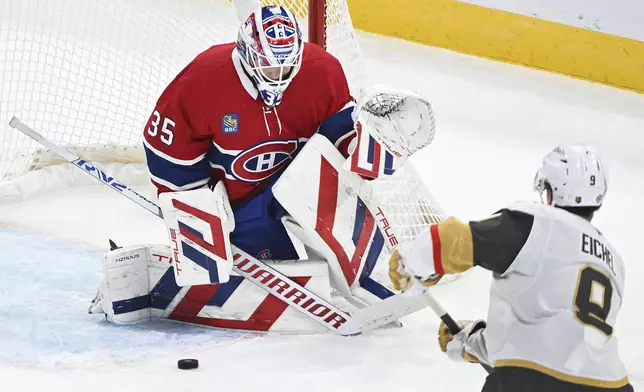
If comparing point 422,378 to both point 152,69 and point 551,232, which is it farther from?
point 152,69

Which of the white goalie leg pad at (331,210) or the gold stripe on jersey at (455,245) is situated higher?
the gold stripe on jersey at (455,245)

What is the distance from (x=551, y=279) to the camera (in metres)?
1.73

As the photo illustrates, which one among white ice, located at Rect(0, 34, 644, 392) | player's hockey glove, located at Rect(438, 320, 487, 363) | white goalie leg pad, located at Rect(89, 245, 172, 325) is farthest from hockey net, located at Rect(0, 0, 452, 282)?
player's hockey glove, located at Rect(438, 320, 487, 363)

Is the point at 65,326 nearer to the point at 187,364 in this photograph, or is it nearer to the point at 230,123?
the point at 187,364

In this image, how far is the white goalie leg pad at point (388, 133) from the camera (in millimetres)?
2525

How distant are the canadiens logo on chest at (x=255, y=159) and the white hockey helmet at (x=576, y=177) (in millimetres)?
951

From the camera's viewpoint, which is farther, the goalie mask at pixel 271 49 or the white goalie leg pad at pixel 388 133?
the white goalie leg pad at pixel 388 133

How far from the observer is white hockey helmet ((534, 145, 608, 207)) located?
1.75 meters

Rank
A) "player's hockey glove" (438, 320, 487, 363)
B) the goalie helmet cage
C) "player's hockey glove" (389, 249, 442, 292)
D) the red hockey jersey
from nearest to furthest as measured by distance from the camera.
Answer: "player's hockey glove" (389, 249, 442, 292) → "player's hockey glove" (438, 320, 487, 363) → the red hockey jersey → the goalie helmet cage

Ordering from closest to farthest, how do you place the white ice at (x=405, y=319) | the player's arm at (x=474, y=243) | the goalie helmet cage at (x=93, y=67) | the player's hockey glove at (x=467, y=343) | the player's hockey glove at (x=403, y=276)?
the player's arm at (x=474, y=243), the player's hockey glove at (x=403, y=276), the player's hockey glove at (x=467, y=343), the white ice at (x=405, y=319), the goalie helmet cage at (x=93, y=67)

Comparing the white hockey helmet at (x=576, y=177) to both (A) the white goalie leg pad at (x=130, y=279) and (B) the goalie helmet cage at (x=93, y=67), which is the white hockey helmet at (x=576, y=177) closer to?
(A) the white goalie leg pad at (x=130, y=279)

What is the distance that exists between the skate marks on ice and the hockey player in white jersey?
3.07ft

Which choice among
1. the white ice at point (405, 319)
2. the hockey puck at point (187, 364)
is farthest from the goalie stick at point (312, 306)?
the hockey puck at point (187, 364)

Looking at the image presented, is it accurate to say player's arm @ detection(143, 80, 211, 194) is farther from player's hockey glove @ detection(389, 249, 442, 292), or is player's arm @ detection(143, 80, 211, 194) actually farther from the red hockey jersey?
player's hockey glove @ detection(389, 249, 442, 292)
